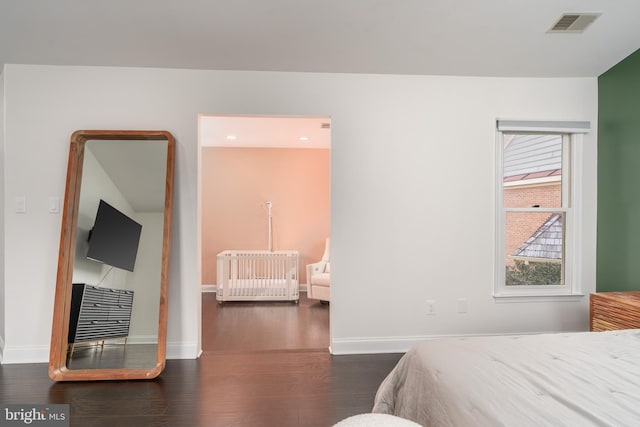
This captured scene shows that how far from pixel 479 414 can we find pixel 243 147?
5.41 metres

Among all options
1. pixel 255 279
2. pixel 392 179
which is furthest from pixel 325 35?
pixel 255 279

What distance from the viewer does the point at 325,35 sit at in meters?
2.58

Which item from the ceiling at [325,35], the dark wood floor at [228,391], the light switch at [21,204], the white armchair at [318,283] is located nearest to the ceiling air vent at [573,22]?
the ceiling at [325,35]

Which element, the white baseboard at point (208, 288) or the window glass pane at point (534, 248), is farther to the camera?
the white baseboard at point (208, 288)

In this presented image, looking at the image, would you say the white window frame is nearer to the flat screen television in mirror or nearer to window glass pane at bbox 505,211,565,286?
window glass pane at bbox 505,211,565,286

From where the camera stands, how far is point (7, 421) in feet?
6.17

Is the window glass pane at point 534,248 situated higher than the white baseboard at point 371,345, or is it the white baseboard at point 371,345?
the window glass pane at point 534,248

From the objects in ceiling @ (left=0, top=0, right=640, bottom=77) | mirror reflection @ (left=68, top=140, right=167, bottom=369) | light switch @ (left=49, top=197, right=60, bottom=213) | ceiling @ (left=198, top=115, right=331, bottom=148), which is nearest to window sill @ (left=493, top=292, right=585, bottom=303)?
ceiling @ (left=0, top=0, right=640, bottom=77)

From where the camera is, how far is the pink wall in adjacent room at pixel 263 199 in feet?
19.4

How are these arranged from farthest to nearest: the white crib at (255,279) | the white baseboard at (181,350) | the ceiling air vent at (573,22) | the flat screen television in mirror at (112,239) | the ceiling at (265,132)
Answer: the white crib at (255,279)
the ceiling at (265,132)
the white baseboard at (181,350)
the flat screen television in mirror at (112,239)
the ceiling air vent at (573,22)

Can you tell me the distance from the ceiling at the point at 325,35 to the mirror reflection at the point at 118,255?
745mm

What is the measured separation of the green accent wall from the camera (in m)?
2.88

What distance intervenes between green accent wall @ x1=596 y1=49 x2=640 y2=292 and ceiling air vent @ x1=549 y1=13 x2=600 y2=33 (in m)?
0.66
